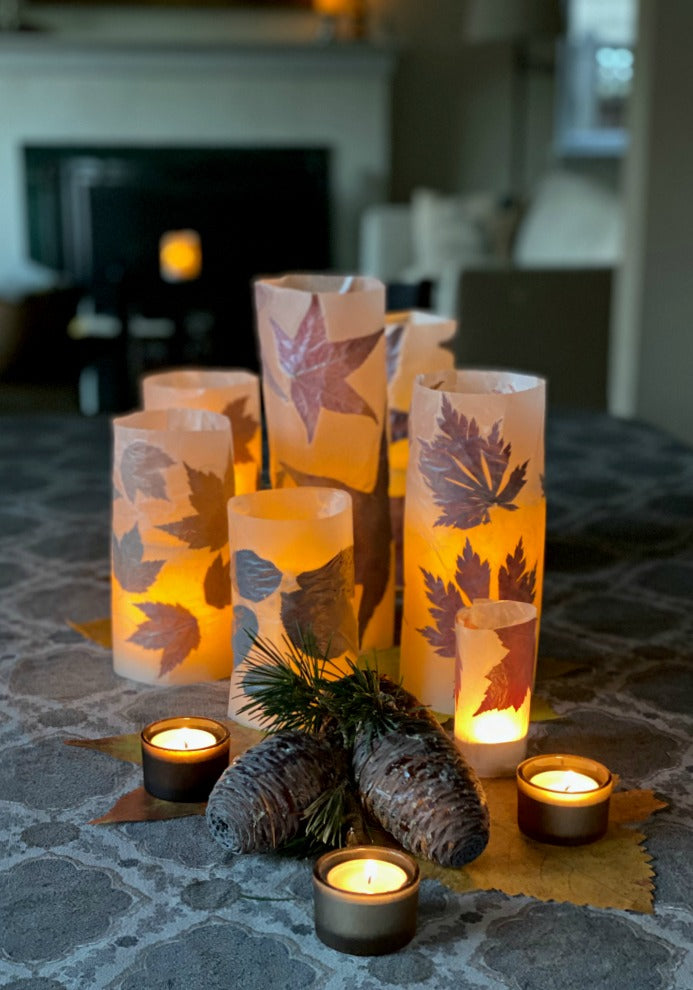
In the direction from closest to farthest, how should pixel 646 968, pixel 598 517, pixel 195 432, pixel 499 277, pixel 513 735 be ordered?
pixel 646 968 → pixel 513 735 → pixel 195 432 → pixel 598 517 → pixel 499 277

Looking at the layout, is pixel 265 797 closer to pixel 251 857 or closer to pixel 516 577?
pixel 251 857

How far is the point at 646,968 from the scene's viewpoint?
53 cm

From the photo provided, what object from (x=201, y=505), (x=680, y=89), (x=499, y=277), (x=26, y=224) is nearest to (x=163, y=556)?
(x=201, y=505)

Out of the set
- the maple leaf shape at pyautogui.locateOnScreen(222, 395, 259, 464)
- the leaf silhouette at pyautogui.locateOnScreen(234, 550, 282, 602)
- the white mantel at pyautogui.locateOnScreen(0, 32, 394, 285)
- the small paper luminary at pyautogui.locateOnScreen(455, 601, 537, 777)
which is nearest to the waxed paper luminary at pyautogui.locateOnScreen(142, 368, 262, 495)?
the maple leaf shape at pyautogui.locateOnScreen(222, 395, 259, 464)

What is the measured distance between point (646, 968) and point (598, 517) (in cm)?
79

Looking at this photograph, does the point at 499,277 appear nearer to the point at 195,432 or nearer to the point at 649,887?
the point at 195,432

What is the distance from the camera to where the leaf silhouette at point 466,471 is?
780 mm

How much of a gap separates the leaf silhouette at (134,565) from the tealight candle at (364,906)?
1.14ft

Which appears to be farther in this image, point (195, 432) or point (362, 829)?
point (195, 432)

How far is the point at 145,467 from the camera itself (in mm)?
845

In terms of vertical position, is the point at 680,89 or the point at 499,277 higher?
the point at 680,89

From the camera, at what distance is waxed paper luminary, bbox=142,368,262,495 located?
985mm

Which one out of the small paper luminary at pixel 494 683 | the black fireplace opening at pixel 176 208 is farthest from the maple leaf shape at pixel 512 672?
the black fireplace opening at pixel 176 208

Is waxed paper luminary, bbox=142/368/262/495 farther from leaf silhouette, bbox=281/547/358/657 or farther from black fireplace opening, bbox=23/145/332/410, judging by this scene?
black fireplace opening, bbox=23/145/332/410
